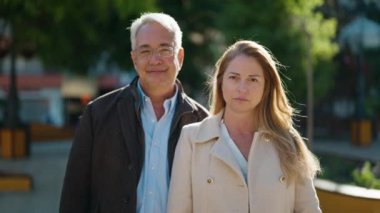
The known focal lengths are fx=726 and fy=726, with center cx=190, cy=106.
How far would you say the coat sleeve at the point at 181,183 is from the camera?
10.6ft

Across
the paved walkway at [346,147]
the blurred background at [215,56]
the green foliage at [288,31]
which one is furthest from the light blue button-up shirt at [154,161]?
the paved walkway at [346,147]

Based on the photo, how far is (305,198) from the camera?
3.23 m

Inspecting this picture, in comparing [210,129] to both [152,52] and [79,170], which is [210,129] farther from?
[79,170]

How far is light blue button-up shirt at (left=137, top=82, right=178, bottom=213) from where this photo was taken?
11.4ft

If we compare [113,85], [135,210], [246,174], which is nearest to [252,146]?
[246,174]

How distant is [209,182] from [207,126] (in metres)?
0.28

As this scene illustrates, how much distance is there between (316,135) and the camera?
2702cm

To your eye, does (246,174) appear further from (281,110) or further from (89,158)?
(89,158)

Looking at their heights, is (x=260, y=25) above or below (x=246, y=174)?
above

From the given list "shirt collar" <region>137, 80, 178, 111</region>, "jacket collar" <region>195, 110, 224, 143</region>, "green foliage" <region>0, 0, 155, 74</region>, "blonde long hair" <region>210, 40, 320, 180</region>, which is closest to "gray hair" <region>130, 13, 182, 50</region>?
"shirt collar" <region>137, 80, 178, 111</region>

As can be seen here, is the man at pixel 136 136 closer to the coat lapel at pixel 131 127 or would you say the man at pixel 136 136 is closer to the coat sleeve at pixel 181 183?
the coat lapel at pixel 131 127

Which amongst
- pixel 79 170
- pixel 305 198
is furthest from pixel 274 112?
pixel 79 170

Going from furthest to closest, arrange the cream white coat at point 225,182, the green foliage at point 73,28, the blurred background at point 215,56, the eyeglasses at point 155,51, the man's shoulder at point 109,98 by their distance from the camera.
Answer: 1. the green foliage at point 73,28
2. the blurred background at point 215,56
3. the man's shoulder at point 109,98
4. the eyeglasses at point 155,51
5. the cream white coat at point 225,182

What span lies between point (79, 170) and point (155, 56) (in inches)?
27.0
